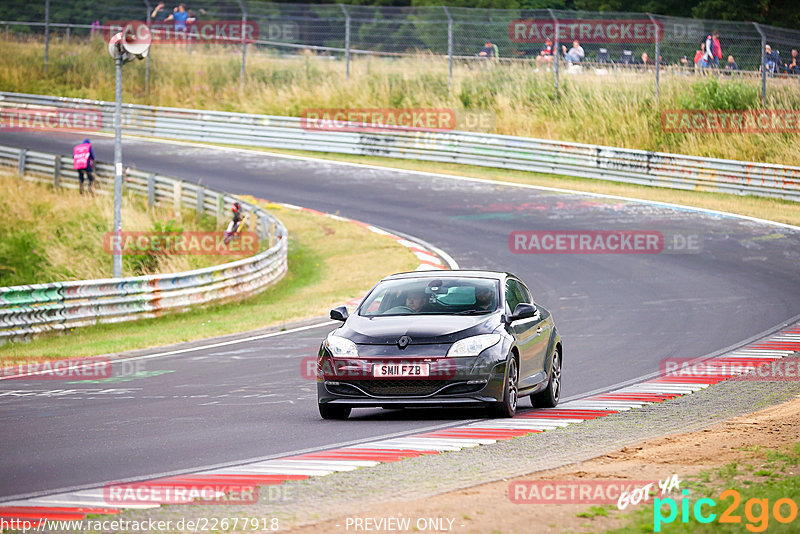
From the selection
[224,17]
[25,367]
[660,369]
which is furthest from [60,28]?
Result: [660,369]

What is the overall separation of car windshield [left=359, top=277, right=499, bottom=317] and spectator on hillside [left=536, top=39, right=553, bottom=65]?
2602 cm

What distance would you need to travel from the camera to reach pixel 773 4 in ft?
177

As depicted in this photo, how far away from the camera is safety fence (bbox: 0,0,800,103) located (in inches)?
1308

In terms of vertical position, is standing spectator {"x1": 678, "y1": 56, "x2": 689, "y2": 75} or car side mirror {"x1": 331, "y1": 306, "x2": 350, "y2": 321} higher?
standing spectator {"x1": 678, "y1": 56, "x2": 689, "y2": 75}

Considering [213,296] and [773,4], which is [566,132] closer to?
[213,296]

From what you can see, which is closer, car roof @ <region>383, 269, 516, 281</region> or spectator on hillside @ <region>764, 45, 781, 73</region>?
car roof @ <region>383, 269, 516, 281</region>

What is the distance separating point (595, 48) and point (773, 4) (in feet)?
72.9

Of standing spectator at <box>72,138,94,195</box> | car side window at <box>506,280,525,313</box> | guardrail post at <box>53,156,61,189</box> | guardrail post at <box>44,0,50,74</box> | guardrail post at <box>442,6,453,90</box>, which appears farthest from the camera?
guardrail post at <box>44,0,50,74</box>

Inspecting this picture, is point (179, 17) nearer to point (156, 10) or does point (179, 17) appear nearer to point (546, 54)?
point (156, 10)

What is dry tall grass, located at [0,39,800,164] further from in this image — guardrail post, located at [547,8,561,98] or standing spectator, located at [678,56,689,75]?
guardrail post, located at [547,8,561,98]

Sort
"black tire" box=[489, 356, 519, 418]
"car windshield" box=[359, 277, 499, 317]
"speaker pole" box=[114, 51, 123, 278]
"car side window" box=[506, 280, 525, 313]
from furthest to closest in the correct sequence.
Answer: "speaker pole" box=[114, 51, 123, 278] → "car side window" box=[506, 280, 525, 313] → "car windshield" box=[359, 277, 499, 317] → "black tire" box=[489, 356, 519, 418]

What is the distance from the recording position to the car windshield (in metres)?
11.4

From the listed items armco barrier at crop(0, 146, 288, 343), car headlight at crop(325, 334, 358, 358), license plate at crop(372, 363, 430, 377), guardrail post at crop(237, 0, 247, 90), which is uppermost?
guardrail post at crop(237, 0, 247, 90)

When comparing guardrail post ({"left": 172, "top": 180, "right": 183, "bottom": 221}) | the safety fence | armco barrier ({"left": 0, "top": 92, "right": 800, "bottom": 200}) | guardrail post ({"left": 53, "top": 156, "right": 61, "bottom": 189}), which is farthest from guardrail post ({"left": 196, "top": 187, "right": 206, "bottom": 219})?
the safety fence
